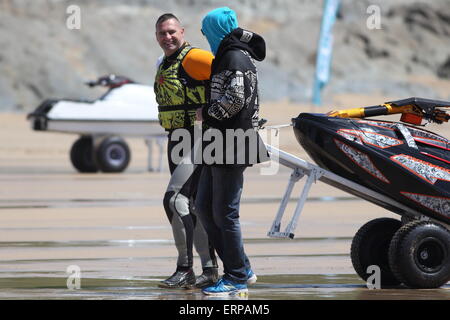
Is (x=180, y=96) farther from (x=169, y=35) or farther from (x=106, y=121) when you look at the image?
(x=106, y=121)

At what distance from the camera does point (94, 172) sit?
2808 centimetres

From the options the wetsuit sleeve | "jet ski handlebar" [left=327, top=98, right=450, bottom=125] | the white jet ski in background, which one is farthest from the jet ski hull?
the white jet ski in background

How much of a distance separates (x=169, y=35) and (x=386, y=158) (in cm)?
181

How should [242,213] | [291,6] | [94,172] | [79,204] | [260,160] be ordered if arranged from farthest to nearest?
[291,6]
[94,172]
[79,204]
[242,213]
[260,160]

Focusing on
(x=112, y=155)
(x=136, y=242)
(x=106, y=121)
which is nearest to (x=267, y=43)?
(x=106, y=121)

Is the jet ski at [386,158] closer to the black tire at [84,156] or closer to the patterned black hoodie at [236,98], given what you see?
the patterned black hoodie at [236,98]

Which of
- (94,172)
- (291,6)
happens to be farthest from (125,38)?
(94,172)

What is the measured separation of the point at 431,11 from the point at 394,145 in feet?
284

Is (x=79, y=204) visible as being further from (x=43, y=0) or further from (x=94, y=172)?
(x=43, y=0)

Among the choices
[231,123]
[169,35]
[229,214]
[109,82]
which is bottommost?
[229,214]

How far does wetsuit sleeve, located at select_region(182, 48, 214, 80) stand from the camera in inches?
363

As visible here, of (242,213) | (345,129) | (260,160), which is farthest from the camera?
(242,213)

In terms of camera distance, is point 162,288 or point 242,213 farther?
point 242,213

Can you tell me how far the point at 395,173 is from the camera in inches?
363
